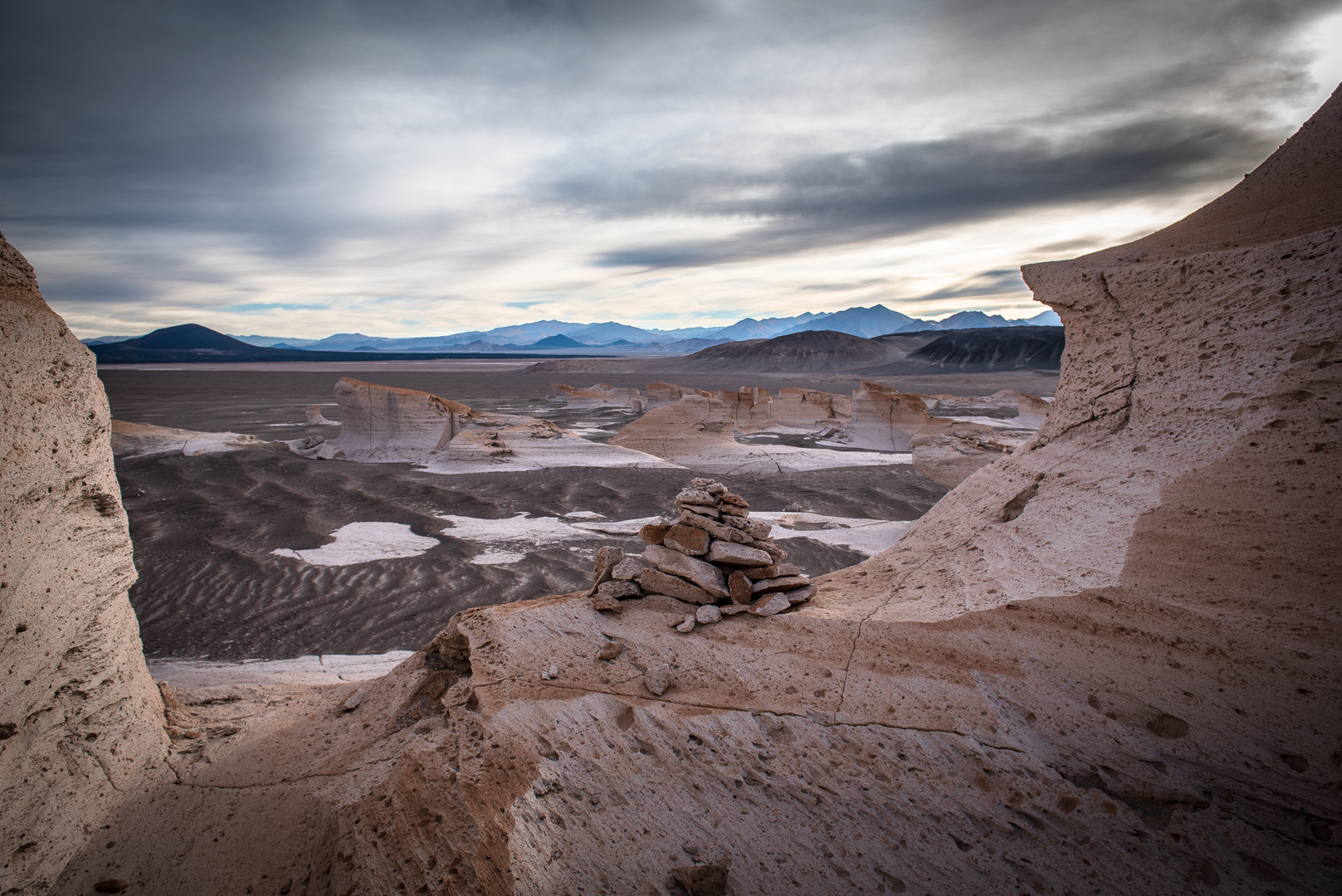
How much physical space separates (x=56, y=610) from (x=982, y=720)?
11.8ft

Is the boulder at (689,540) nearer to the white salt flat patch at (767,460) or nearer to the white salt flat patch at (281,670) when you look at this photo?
the white salt flat patch at (281,670)

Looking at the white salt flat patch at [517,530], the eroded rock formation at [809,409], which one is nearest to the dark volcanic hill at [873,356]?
the eroded rock formation at [809,409]

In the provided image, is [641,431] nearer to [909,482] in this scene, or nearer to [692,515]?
[909,482]

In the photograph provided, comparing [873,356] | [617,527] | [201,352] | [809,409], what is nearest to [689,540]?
[617,527]

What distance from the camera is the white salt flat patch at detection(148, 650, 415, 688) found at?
160 inches

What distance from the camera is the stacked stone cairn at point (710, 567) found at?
10.0ft

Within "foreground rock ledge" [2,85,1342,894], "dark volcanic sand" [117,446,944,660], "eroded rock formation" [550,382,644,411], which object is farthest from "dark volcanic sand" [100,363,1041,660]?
"eroded rock formation" [550,382,644,411]

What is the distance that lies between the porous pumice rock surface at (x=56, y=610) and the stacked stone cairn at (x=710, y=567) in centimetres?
208

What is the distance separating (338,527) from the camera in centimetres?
855

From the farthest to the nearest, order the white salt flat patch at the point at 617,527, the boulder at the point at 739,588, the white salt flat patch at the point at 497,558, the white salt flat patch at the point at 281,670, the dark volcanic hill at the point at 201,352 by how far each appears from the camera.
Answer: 1. the dark volcanic hill at the point at 201,352
2. the white salt flat patch at the point at 617,527
3. the white salt flat patch at the point at 497,558
4. the white salt flat patch at the point at 281,670
5. the boulder at the point at 739,588

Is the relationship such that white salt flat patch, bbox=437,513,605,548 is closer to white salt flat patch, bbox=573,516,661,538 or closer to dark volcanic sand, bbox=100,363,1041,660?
white salt flat patch, bbox=573,516,661,538

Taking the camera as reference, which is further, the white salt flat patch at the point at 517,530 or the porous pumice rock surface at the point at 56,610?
the white salt flat patch at the point at 517,530

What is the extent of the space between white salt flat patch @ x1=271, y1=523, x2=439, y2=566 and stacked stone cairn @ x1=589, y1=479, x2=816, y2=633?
516 cm

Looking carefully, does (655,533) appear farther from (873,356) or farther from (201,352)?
(201,352)
